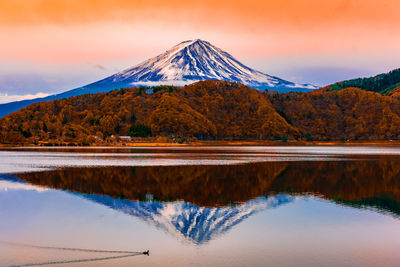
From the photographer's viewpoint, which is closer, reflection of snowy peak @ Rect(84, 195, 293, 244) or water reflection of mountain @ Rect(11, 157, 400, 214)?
reflection of snowy peak @ Rect(84, 195, 293, 244)

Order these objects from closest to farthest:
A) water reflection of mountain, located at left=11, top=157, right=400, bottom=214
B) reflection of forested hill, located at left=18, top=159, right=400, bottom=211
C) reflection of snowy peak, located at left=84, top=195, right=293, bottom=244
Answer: reflection of snowy peak, located at left=84, top=195, right=293, bottom=244, water reflection of mountain, located at left=11, top=157, right=400, bottom=214, reflection of forested hill, located at left=18, top=159, right=400, bottom=211

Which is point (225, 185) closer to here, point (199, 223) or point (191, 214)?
point (191, 214)

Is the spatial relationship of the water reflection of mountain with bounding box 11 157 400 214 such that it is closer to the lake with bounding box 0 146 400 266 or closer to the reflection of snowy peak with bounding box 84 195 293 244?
the lake with bounding box 0 146 400 266

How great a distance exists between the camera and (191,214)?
65.5 ft

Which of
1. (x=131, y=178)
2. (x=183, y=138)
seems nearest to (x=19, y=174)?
(x=131, y=178)

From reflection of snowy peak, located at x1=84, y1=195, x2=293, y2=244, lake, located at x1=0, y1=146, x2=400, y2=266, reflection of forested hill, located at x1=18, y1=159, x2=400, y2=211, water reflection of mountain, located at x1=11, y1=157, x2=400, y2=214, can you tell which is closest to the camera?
lake, located at x1=0, y1=146, x2=400, y2=266

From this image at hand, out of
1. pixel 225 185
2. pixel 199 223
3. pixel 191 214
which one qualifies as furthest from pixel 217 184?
pixel 199 223

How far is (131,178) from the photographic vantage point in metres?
35.5

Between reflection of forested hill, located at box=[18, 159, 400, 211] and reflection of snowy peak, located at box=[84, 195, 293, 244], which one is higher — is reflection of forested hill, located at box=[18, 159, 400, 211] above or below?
below

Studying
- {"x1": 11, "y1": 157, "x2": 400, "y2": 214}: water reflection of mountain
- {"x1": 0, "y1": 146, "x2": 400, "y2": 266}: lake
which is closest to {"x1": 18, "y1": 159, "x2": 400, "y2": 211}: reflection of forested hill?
{"x1": 11, "y1": 157, "x2": 400, "y2": 214}: water reflection of mountain

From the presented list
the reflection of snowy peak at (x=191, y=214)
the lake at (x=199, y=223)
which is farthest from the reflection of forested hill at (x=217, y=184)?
the reflection of snowy peak at (x=191, y=214)

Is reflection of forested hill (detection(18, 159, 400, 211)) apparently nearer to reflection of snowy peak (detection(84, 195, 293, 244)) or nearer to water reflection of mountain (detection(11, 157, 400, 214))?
water reflection of mountain (detection(11, 157, 400, 214))

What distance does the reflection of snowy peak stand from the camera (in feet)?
54.7

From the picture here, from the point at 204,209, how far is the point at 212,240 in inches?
235
